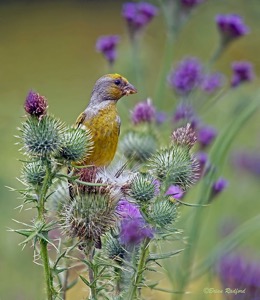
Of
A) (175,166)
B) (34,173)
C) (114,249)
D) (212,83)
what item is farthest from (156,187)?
(212,83)

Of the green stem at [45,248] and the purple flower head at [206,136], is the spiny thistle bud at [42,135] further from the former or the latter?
the purple flower head at [206,136]

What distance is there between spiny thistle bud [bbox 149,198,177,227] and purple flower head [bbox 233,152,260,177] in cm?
257

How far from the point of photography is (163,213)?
6.05 ft

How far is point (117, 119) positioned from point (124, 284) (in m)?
0.73

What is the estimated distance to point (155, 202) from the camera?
1.85 m

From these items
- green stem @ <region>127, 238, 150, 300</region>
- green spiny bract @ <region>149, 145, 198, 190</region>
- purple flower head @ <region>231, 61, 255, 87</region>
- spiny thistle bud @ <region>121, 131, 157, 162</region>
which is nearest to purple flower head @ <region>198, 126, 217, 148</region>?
purple flower head @ <region>231, 61, 255, 87</region>

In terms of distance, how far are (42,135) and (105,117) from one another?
578 millimetres

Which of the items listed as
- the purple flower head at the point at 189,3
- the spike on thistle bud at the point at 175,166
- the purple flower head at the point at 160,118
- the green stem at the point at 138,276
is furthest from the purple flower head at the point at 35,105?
the purple flower head at the point at 189,3

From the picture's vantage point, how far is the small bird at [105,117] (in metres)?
2.41

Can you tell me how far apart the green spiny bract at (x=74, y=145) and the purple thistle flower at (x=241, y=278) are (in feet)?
1.96

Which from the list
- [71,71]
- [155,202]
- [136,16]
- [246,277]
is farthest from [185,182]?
[71,71]

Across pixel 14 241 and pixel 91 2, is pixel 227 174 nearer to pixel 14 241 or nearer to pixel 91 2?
pixel 14 241

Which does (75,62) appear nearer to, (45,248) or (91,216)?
(91,216)

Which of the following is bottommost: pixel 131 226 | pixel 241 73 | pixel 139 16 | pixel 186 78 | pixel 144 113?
pixel 131 226
